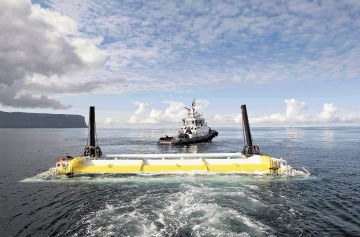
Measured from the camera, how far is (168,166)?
108 feet

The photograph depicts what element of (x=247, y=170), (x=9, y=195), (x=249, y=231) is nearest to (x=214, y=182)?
(x=247, y=170)

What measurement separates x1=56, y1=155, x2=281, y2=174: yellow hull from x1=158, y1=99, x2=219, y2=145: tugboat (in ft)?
164

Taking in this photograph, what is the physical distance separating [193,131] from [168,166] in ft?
188

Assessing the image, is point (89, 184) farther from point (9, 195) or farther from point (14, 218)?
point (14, 218)

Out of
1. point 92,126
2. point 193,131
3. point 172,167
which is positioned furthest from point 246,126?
point 193,131

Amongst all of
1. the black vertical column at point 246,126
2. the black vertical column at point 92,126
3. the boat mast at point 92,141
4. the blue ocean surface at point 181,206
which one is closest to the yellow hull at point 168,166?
the blue ocean surface at point 181,206

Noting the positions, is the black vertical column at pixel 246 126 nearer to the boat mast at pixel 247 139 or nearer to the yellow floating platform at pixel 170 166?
the boat mast at pixel 247 139

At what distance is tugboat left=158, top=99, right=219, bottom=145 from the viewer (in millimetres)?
85275

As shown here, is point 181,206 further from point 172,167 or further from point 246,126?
point 246,126

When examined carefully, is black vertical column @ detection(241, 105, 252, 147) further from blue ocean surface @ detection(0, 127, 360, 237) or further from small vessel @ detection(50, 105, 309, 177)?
→ blue ocean surface @ detection(0, 127, 360, 237)

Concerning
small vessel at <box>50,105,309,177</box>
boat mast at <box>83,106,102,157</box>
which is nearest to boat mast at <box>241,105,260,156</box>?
small vessel at <box>50,105,309,177</box>

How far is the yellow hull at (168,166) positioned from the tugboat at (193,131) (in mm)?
50016

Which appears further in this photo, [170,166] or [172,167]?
[170,166]

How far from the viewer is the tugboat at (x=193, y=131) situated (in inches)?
3357
